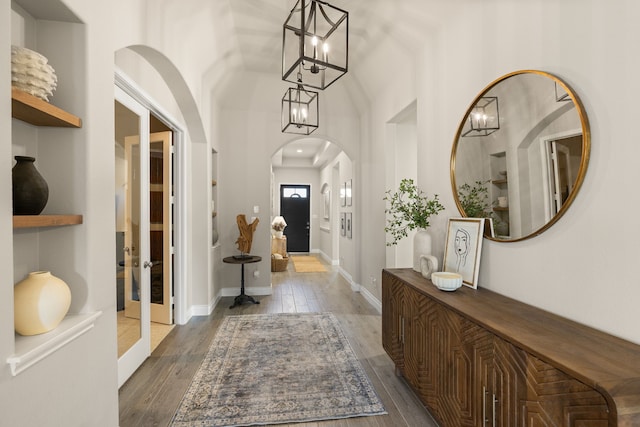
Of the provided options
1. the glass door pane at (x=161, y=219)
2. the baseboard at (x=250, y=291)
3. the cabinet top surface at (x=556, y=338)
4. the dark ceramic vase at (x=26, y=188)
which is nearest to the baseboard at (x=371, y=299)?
the baseboard at (x=250, y=291)

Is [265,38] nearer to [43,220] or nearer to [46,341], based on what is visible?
[43,220]

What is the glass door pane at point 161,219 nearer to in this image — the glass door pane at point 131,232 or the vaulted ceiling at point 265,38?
the glass door pane at point 131,232

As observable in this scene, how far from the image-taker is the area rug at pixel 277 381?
2.06 meters

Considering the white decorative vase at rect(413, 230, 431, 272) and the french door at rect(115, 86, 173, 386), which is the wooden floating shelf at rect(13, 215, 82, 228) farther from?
the white decorative vase at rect(413, 230, 431, 272)

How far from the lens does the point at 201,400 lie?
7.21ft

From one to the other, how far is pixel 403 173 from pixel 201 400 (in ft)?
10.7

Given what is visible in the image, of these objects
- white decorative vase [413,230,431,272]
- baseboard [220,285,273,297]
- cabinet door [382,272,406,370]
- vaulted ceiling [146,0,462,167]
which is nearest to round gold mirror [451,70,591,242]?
white decorative vase [413,230,431,272]

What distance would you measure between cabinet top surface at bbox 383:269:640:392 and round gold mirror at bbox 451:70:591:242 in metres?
0.43

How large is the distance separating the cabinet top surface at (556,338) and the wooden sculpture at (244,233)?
308 cm

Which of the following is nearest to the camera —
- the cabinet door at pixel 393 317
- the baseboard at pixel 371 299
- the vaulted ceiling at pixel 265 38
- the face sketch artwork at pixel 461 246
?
the face sketch artwork at pixel 461 246

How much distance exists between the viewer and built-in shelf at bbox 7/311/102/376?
3.58 ft

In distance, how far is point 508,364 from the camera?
4.26 ft

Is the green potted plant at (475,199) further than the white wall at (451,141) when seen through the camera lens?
Yes

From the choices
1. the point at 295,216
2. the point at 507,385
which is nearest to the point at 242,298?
the point at 507,385
